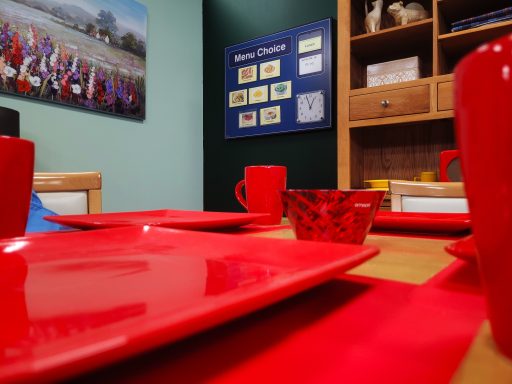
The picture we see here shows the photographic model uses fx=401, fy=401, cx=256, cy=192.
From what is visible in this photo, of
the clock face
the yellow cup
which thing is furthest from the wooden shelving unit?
the clock face

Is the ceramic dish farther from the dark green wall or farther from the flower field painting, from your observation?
the flower field painting

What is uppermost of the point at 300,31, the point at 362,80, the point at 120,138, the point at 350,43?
the point at 300,31

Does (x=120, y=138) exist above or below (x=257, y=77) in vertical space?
below

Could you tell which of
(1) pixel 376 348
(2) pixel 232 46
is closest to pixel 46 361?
(1) pixel 376 348

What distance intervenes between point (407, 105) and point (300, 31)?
45.0 inches

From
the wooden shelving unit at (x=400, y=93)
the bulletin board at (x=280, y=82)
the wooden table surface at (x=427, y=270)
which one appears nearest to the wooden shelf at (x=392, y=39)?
the wooden shelving unit at (x=400, y=93)

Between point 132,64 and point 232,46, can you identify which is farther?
point 232,46

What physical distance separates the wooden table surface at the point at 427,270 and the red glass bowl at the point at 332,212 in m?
0.05

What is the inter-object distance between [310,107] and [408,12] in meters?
0.84

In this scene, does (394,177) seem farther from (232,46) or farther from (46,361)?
(46,361)

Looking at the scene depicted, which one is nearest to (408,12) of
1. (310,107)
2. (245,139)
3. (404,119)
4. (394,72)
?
(394,72)

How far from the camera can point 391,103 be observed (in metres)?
2.12

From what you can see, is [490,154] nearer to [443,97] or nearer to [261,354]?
[261,354]

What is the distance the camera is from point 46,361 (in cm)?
11
